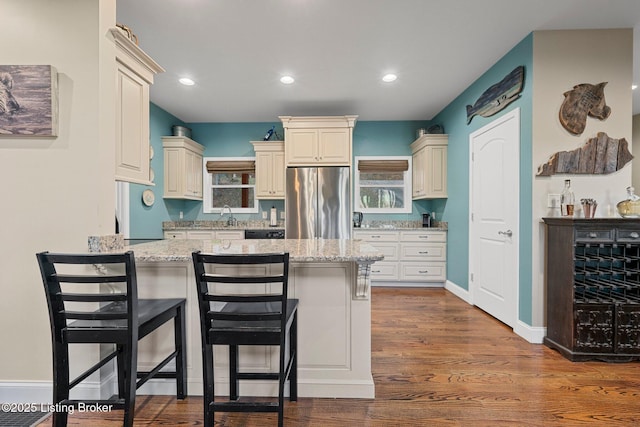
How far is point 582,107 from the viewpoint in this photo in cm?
258

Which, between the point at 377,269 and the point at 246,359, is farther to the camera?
the point at 377,269

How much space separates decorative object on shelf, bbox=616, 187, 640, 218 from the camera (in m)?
2.39

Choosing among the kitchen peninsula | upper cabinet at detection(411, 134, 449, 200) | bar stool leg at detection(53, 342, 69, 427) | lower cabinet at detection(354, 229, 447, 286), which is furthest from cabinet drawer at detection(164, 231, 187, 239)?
upper cabinet at detection(411, 134, 449, 200)

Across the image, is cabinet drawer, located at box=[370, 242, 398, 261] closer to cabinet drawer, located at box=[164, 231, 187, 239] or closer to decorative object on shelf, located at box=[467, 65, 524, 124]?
decorative object on shelf, located at box=[467, 65, 524, 124]

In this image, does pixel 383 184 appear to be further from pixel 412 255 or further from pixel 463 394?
pixel 463 394

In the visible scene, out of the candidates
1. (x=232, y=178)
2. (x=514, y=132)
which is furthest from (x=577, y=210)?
(x=232, y=178)

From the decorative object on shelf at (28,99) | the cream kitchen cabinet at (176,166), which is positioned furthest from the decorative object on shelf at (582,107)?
the cream kitchen cabinet at (176,166)

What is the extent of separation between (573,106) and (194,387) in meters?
3.57

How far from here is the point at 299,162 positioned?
442 cm

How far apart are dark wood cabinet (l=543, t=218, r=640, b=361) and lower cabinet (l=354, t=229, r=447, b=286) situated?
2.16m

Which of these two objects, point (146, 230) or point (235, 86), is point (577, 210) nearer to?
point (235, 86)

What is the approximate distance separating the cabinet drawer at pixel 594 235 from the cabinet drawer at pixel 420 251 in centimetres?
229

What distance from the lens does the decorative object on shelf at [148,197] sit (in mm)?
4142

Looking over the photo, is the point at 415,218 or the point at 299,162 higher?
the point at 299,162
